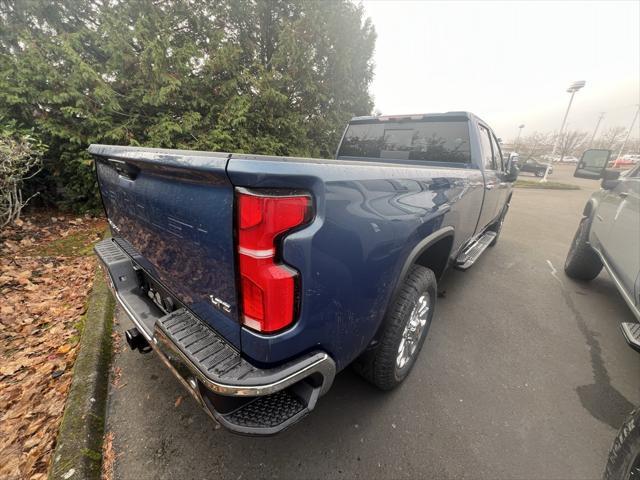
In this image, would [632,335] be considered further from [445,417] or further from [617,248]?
[617,248]

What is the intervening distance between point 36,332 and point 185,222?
2501mm

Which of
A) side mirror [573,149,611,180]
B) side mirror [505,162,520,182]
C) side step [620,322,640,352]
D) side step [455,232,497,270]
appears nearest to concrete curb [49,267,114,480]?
side step [620,322,640,352]

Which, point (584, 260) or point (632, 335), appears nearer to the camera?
point (632, 335)

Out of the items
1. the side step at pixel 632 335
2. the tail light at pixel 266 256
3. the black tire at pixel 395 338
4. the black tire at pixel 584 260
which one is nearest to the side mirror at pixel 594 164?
the black tire at pixel 584 260

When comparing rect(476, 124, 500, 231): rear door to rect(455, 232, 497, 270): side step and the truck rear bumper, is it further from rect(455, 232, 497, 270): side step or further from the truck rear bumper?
the truck rear bumper

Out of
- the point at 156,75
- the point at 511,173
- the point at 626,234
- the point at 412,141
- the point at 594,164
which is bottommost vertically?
the point at 626,234

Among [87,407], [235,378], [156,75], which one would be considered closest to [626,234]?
[235,378]

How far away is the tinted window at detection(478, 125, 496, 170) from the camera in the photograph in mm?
3193

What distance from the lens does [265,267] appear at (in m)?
1.01

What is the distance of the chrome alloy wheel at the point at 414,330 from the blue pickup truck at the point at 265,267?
0.64 feet

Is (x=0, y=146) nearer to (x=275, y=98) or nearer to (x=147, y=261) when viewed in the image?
(x=147, y=261)

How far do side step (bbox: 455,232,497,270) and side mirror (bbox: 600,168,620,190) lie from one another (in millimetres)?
1388

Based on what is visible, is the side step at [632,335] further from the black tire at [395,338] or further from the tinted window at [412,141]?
the tinted window at [412,141]

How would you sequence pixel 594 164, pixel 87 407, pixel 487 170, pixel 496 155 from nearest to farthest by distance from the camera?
1. pixel 87 407
2. pixel 487 170
3. pixel 594 164
4. pixel 496 155
